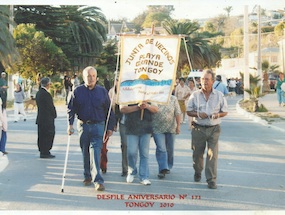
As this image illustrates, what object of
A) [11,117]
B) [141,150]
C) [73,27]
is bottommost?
[11,117]

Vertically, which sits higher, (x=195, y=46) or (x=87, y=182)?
(x=195, y=46)

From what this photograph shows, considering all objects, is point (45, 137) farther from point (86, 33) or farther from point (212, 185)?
point (86, 33)

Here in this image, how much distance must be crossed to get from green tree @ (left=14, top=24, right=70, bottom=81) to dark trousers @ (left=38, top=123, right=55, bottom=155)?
16507 mm

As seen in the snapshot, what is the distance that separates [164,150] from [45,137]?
3.22 meters

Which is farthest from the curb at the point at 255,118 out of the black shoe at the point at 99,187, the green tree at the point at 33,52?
the green tree at the point at 33,52

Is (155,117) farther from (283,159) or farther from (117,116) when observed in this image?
(283,159)

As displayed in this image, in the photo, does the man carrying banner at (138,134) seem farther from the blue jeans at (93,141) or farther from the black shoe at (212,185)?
the black shoe at (212,185)

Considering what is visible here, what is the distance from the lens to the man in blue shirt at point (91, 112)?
786 centimetres

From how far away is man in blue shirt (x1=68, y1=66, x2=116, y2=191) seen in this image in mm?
7859

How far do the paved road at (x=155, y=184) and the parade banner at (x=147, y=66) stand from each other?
1379 mm

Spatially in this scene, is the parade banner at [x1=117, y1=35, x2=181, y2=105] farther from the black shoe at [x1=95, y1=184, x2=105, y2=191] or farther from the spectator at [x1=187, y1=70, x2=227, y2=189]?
the black shoe at [x1=95, y1=184, x2=105, y2=191]

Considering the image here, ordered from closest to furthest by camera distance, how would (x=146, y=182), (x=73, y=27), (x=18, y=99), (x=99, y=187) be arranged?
(x=99, y=187), (x=146, y=182), (x=18, y=99), (x=73, y=27)

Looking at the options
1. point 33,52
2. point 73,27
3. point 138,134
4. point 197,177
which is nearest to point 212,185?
point 197,177

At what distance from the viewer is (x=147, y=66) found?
7527 millimetres
